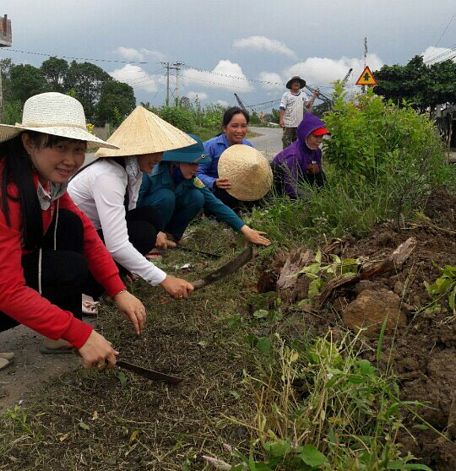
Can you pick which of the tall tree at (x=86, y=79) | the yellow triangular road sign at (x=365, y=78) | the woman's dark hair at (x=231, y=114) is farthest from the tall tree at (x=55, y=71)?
the woman's dark hair at (x=231, y=114)

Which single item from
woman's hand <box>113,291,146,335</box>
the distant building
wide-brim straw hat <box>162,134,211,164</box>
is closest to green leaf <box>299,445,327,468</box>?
woman's hand <box>113,291,146,335</box>

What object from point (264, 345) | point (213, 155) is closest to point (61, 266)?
point (264, 345)

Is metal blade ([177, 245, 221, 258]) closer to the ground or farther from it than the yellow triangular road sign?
closer to the ground

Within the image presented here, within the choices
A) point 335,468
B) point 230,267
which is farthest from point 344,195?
point 335,468

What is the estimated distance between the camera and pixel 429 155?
12.6ft

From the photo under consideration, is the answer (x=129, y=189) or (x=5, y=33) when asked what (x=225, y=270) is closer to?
(x=129, y=189)

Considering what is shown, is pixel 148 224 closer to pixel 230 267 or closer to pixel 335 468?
pixel 230 267

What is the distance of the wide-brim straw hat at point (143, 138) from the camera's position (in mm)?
2699

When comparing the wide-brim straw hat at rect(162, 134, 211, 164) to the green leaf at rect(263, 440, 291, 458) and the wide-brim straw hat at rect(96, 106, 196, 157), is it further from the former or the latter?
the green leaf at rect(263, 440, 291, 458)

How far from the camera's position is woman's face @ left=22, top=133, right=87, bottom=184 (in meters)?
1.99

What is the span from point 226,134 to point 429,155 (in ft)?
5.96

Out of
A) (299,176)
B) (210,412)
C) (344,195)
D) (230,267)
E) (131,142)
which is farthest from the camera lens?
(299,176)

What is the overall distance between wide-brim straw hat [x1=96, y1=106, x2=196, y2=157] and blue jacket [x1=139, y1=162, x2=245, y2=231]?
65 cm

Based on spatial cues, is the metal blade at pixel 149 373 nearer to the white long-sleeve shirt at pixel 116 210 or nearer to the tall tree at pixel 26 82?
the white long-sleeve shirt at pixel 116 210
